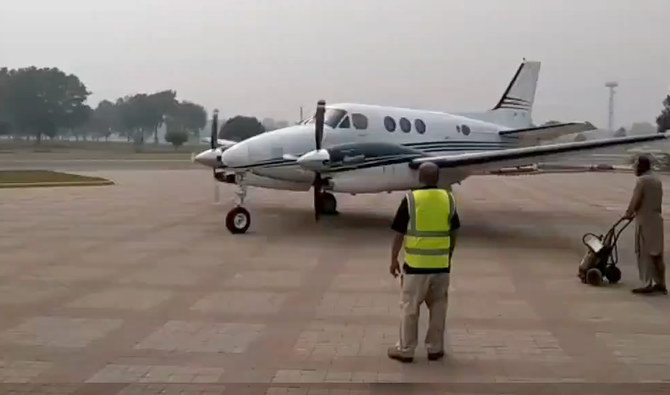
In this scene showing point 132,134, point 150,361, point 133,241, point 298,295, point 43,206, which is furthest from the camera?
point 132,134

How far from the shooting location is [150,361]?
6.91 metres

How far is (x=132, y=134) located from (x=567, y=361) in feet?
529

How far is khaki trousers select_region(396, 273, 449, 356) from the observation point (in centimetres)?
692

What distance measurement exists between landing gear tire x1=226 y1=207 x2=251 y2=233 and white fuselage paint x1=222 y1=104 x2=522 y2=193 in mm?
1015

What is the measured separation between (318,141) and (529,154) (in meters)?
4.57

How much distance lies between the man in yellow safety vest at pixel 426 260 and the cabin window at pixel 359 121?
434 inches

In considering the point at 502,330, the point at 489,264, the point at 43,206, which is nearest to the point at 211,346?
the point at 502,330

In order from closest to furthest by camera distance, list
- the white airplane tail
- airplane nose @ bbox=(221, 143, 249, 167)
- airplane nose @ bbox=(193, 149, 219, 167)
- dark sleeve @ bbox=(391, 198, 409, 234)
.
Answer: dark sleeve @ bbox=(391, 198, 409, 234), airplane nose @ bbox=(221, 143, 249, 167), airplane nose @ bbox=(193, 149, 219, 167), the white airplane tail

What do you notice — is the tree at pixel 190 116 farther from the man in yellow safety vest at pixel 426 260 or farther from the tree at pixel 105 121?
the man in yellow safety vest at pixel 426 260

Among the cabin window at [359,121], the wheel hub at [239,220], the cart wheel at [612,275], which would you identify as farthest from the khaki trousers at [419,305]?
the cabin window at [359,121]

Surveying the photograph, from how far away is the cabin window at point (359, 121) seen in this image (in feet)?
59.1

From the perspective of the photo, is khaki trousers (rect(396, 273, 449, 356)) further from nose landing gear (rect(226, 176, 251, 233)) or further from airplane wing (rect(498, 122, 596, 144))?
airplane wing (rect(498, 122, 596, 144))

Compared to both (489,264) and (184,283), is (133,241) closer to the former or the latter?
(184,283)

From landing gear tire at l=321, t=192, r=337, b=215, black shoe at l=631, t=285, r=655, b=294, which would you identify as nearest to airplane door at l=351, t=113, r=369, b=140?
landing gear tire at l=321, t=192, r=337, b=215
